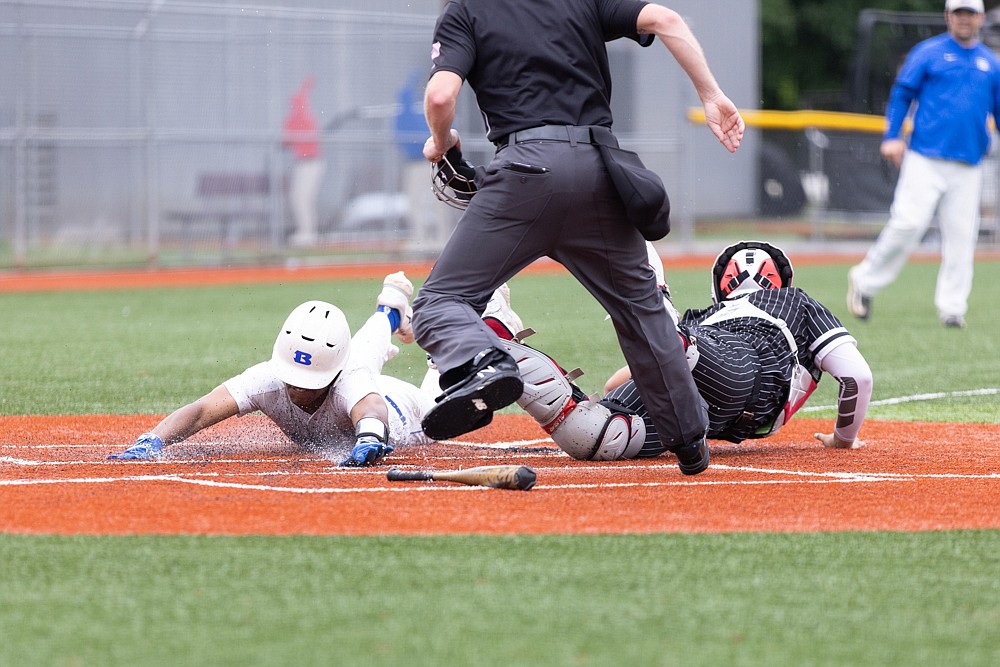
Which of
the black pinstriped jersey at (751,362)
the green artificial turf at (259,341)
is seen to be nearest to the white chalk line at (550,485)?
the black pinstriped jersey at (751,362)

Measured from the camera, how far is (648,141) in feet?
77.5

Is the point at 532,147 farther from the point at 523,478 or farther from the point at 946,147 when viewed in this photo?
the point at 946,147

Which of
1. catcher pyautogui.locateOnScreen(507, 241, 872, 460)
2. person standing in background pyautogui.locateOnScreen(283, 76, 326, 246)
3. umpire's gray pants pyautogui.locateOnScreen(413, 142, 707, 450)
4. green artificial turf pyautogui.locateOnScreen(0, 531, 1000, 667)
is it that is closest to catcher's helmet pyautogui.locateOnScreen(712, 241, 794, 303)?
catcher pyautogui.locateOnScreen(507, 241, 872, 460)

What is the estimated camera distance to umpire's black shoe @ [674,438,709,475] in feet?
18.6

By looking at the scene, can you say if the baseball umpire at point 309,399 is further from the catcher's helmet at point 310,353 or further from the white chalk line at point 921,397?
the white chalk line at point 921,397

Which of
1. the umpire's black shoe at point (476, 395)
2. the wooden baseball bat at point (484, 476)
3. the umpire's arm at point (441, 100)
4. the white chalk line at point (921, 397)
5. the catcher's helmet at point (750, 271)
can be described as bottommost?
the white chalk line at point (921, 397)

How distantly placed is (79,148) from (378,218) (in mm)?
4320

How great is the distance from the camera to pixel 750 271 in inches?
267

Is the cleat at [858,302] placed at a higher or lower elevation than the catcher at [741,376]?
lower

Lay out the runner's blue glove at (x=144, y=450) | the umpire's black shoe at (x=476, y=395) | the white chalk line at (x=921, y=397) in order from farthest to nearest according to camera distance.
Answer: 1. the white chalk line at (x=921, y=397)
2. the runner's blue glove at (x=144, y=450)
3. the umpire's black shoe at (x=476, y=395)

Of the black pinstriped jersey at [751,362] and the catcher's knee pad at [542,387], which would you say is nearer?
the catcher's knee pad at [542,387]

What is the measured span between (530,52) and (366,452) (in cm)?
173

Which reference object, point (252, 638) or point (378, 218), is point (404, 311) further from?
point (378, 218)

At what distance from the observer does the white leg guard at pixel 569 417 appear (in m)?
5.90
